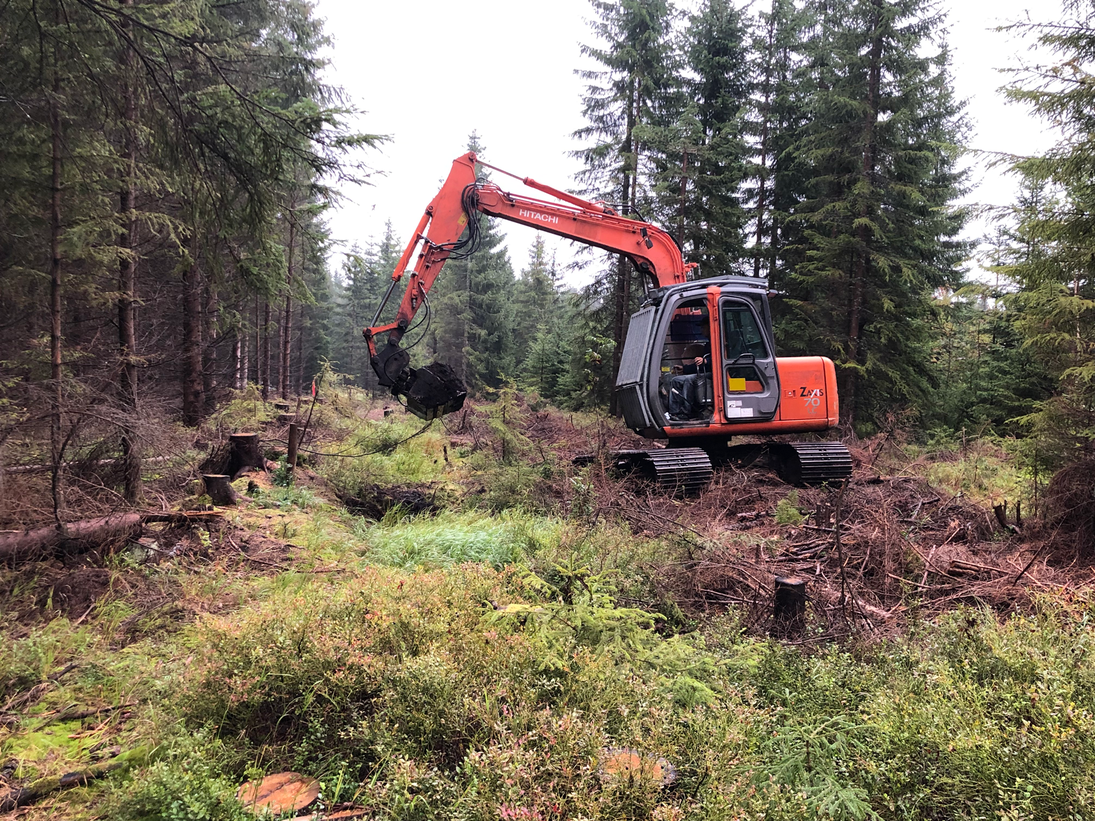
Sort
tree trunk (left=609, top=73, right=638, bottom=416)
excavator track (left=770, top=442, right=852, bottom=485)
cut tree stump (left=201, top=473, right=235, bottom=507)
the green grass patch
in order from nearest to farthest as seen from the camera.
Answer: the green grass patch
cut tree stump (left=201, top=473, right=235, bottom=507)
excavator track (left=770, top=442, right=852, bottom=485)
tree trunk (left=609, top=73, right=638, bottom=416)

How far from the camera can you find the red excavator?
27.2 feet

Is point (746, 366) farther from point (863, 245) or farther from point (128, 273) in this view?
point (128, 273)

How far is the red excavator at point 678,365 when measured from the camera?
27.2ft

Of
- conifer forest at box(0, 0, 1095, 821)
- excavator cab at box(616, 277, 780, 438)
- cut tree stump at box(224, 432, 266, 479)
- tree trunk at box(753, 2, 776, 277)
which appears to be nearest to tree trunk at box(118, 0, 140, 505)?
conifer forest at box(0, 0, 1095, 821)

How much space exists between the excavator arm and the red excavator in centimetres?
2

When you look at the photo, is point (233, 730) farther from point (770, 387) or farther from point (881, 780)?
point (770, 387)

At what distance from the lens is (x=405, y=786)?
A: 2094 mm

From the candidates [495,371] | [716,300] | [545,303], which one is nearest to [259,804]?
[716,300]

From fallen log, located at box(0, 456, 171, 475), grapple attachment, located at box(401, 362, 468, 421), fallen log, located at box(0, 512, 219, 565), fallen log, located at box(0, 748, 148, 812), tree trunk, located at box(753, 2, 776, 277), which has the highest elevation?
tree trunk, located at box(753, 2, 776, 277)

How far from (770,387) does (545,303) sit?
31.1 m

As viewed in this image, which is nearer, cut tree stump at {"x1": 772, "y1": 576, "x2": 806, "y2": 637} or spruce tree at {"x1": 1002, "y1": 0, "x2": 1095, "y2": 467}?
cut tree stump at {"x1": 772, "y1": 576, "x2": 806, "y2": 637}

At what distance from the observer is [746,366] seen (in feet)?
28.3

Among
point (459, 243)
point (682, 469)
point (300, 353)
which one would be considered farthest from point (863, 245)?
point (300, 353)

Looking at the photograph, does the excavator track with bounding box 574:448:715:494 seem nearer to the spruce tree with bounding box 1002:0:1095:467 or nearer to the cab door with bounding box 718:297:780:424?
the cab door with bounding box 718:297:780:424
